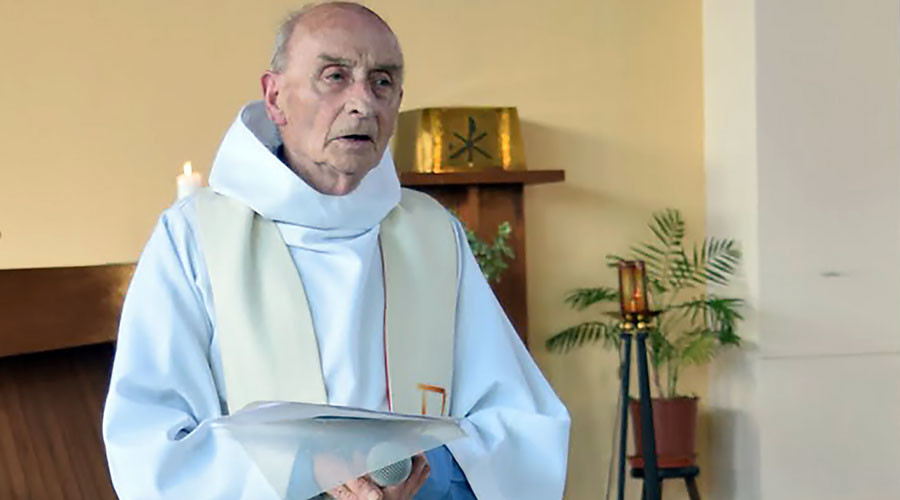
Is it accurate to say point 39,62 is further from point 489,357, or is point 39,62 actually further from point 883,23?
point 883,23

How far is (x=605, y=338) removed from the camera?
443cm

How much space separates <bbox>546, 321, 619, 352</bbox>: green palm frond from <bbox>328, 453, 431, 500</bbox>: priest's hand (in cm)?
258

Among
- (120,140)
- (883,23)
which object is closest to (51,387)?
(120,140)

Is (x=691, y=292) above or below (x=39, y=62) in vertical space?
below

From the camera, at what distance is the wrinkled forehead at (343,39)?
189 cm

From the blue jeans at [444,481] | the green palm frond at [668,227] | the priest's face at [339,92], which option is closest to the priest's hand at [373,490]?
the blue jeans at [444,481]

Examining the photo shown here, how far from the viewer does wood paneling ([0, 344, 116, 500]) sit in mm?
2371

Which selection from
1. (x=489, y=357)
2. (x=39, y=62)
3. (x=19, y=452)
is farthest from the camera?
(x=39, y=62)

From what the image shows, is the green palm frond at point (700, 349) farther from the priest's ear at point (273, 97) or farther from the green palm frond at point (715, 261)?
the priest's ear at point (273, 97)

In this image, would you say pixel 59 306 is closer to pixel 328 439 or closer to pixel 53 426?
pixel 53 426

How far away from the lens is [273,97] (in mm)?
1971

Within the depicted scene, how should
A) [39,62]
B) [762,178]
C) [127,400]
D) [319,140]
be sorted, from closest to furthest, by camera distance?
[127,400] → [319,140] → [39,62] → [762,178]

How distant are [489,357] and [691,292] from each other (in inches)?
103

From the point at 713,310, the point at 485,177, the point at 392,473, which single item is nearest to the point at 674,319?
the point at 713,310
